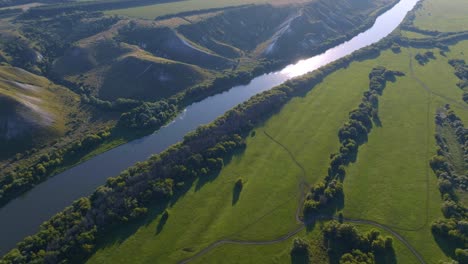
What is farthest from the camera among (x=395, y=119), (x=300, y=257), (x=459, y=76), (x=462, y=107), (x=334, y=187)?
(x=459, y=76)

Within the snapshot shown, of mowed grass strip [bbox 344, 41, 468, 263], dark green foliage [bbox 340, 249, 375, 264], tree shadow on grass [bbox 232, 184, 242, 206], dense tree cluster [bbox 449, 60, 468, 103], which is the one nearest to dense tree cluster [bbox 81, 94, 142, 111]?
tree shadow on grass [bbox 232, 184, 242, 206]

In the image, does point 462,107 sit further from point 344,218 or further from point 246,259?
point 246,259

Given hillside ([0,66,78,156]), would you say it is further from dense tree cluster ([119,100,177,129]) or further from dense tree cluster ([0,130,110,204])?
dense tree cluster ([119,100,177,129])

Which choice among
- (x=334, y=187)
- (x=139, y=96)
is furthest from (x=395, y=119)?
(x=139, y=96)

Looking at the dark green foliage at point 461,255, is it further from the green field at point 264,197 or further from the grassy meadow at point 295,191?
the green field at point 264,197

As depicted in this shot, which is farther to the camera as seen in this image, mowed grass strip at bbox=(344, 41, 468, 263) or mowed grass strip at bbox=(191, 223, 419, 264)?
mowed grass strip at bbox=(344, 41, 468, 263)

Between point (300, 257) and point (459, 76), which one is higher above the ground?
point (459, 76)
